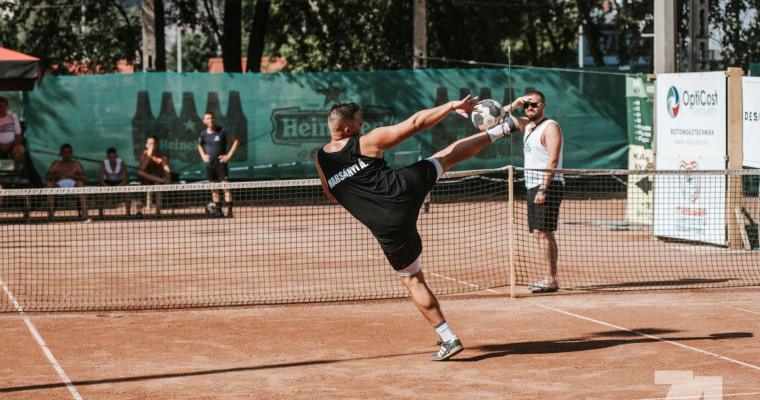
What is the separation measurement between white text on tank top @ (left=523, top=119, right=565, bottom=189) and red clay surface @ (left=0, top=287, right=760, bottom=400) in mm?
1148

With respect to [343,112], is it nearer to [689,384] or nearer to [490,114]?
[490,114]

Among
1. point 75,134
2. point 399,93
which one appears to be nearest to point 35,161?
point 75,134

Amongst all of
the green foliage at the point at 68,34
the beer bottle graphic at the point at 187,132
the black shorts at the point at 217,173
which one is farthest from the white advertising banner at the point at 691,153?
the green foliage at the point at 68,34

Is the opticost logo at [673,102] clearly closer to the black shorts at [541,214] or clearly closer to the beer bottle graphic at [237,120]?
the black shorts at [541,214]

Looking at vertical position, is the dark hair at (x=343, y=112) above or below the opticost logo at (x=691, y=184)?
above

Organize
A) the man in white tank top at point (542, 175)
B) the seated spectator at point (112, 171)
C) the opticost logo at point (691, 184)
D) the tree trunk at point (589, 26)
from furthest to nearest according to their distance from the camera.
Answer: the tree trunk at point (589, 26), the seated spectator at point (112, 171), the opticost logo at point (691, 184), the man in white tank top at point (542, 175)

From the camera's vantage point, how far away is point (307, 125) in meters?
19.2

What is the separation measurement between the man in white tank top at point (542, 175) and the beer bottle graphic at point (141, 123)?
10956 millimetres

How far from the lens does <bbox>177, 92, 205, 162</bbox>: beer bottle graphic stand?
19.0 m

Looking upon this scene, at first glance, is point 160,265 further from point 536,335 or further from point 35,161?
point 35,161

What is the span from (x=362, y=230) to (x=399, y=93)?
16.7 ft

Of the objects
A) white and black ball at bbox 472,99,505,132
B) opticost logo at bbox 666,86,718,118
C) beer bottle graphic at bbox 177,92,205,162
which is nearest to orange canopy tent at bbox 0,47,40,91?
beer bottle graphic at bbox 177,92,205,162

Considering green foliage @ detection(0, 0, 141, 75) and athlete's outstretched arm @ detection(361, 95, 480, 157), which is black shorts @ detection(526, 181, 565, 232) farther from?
green foliage @ detection(0, 0, 141, 75)

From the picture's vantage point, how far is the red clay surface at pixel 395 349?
620cm
